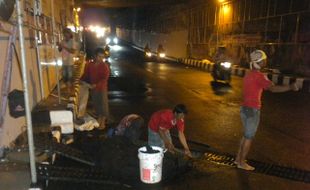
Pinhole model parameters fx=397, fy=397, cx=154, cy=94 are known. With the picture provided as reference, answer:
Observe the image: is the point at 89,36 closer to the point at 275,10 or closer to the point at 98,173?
the point at 275,10

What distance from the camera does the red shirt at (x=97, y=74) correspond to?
8484 mm

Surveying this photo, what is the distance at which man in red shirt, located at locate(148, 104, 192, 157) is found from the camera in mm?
5738

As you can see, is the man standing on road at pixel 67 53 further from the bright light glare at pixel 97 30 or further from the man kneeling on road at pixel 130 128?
the bright light glare at pixel 97 30

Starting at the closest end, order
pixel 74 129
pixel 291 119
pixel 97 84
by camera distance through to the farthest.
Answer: pixel 74 129 → pixel 97 84 → pixel 291 119

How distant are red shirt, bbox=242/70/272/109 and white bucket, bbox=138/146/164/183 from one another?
161 cm

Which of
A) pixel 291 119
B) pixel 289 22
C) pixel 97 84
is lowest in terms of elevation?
pixel 291 119

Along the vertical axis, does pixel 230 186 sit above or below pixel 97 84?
below

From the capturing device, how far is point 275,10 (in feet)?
71.8

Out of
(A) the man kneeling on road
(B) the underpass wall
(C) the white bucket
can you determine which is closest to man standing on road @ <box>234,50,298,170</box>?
(C) the white bucket

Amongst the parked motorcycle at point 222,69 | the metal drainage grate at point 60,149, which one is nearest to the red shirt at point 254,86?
the metal drainage grate at point 60,149

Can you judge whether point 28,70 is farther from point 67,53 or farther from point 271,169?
point 271,169

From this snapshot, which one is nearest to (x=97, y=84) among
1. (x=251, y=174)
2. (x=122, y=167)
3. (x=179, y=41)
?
(x=122, y=167)

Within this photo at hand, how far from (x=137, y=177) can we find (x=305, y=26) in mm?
15617

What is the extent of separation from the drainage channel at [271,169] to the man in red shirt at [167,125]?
0.78m
